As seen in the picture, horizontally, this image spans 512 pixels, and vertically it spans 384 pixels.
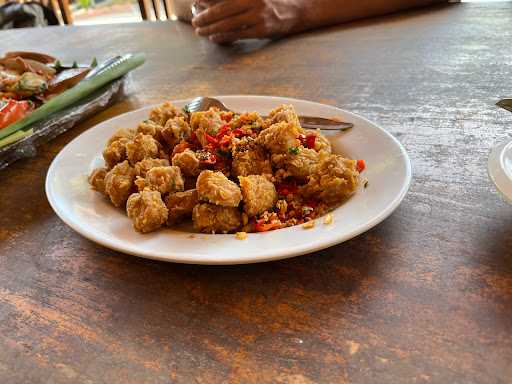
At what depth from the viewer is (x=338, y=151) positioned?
125 centimetres

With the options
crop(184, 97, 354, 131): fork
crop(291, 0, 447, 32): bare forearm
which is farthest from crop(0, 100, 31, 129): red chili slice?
crop(291, 0, 447, 32): bare forearm

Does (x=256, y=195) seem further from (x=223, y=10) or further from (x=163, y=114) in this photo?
(x=223, y=10)

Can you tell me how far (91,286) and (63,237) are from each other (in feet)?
0.76

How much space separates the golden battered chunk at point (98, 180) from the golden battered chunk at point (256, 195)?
38 centimetres

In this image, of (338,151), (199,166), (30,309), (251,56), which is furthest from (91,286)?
(251,56)

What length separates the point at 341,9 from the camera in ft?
8.84

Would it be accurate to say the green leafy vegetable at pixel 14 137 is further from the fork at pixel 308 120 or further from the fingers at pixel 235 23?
the fingers at pixel 235 23

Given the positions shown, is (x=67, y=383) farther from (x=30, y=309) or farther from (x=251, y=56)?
(x=251, y=56)

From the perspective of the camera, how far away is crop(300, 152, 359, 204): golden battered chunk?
40.3 inches

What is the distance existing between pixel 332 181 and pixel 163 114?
0.62 meters

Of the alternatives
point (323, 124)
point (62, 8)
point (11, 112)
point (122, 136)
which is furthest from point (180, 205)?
point (62, 8)

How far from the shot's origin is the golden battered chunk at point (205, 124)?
118 cm

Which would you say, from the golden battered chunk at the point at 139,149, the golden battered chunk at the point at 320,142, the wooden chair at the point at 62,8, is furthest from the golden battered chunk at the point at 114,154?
the wooden chair at the point at 62,8

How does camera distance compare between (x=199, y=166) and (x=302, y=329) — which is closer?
(x=302, y=329)
